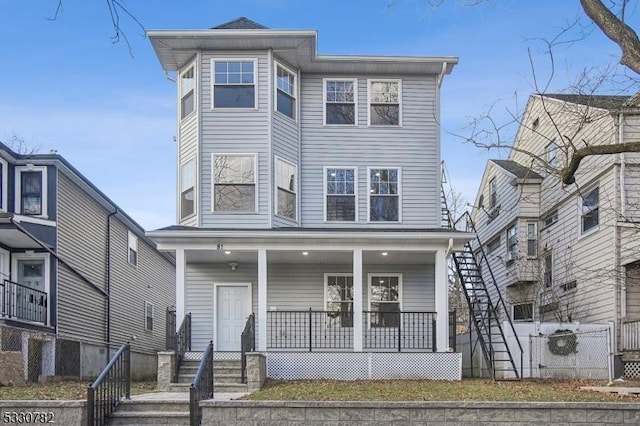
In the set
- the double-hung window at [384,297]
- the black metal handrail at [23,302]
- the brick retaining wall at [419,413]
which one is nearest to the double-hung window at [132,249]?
the black metal handrail at [23,302]

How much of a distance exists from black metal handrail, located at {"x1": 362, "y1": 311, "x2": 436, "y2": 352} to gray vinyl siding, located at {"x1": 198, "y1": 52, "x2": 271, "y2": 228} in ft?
13.6

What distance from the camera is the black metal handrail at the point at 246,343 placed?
1288 cm

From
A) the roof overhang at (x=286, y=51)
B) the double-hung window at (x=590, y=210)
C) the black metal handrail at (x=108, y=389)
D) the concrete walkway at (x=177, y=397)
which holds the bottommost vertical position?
the concrete walkway at (x=177, y=397)

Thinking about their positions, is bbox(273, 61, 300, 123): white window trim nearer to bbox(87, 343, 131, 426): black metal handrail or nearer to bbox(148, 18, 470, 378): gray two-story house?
bbox(148, 18, 470, 378): gray two-story house

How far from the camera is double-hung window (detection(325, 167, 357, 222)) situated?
16828mm

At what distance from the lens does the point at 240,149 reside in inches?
643

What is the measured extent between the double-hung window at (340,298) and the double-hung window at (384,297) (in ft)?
1.69

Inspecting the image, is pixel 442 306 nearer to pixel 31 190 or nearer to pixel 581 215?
pixel 581 215

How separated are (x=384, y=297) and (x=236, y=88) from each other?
20.4ft

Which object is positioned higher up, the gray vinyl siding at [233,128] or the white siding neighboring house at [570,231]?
the gray vinyl siding at [233,128]

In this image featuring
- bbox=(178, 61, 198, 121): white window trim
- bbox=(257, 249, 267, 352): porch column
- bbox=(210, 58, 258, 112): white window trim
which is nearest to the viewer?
bbox=(257, 249, 267, 352): porch column

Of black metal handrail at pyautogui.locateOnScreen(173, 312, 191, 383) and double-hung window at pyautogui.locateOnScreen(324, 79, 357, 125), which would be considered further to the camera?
double-hung window at pyautogui.locateOnScreen(324, 79, 357, 125)

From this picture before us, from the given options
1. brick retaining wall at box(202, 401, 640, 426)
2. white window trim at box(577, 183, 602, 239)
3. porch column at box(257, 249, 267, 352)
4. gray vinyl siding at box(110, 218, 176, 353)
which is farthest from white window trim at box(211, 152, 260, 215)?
white window trim at box(577, 183, 602, 239)

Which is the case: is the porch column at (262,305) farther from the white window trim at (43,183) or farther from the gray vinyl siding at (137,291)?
the gray vinyl siding at (137,291)
